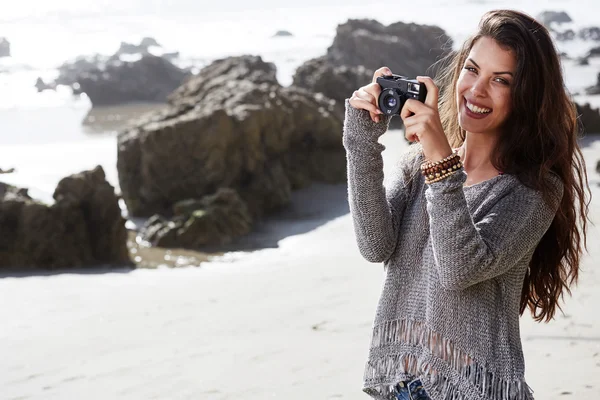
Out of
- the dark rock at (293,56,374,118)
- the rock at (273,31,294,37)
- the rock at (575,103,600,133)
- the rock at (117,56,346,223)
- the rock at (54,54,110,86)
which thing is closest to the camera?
the rock at (117,56,346,223)

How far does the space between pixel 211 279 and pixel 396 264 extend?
5.17 m

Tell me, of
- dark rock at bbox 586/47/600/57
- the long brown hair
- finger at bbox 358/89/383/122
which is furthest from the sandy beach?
dark rock at bbox 586/47/600/57

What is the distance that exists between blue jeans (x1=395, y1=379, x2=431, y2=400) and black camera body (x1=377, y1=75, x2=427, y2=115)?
0.62 meters

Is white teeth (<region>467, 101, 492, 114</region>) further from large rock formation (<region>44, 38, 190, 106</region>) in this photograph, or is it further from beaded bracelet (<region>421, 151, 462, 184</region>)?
large rock formation (<region>44, 38, 190, 106</region>)

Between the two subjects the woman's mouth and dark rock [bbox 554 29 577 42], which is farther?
dark rock [bbox 554 29 577 42]

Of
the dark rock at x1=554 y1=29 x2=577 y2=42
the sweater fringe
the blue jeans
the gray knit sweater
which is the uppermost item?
the gray knit sweater

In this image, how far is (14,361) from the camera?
492 centimetres

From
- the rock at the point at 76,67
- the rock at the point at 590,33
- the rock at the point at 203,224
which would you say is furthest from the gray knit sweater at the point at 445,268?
the rock at the point at 590,33

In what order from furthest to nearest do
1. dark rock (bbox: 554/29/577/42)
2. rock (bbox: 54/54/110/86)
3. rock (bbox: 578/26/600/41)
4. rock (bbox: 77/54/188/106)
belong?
1. rock (bbox: 578/26/600/41)
2. dark rock (bbox: 554/29/577/42)
3. rock (bbox: 54/54/110/86)
4. rock (bbox: 77/54/188/106)

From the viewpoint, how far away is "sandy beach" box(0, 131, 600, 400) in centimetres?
435

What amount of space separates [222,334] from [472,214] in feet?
11.8

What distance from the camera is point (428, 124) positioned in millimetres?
1851

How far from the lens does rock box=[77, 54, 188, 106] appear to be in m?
23.3

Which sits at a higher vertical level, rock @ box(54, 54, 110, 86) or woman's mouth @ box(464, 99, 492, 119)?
woman's mouth @ box(464, 99, 492, 119)
